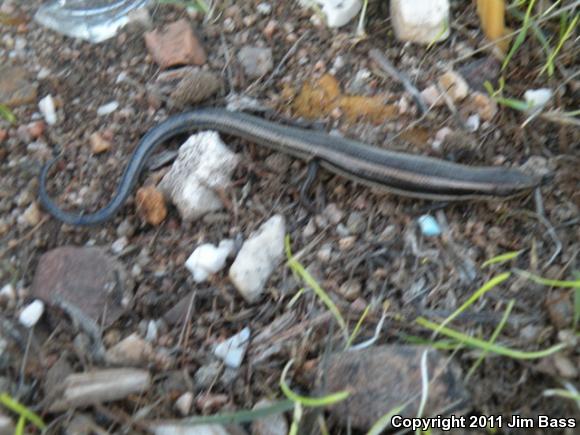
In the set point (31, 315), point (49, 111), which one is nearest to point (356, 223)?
point (31, 315)

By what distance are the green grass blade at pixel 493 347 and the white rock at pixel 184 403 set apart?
31.0 inches

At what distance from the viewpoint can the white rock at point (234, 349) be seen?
198 centimetres

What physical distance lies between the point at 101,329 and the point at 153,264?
311mm

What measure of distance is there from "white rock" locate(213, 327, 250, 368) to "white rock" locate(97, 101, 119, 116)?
1191 mm

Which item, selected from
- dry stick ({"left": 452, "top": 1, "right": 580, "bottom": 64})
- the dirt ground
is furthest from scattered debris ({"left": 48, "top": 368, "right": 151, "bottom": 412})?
dry stick ({"left": 452, "top": 1, "right": 580, "bottom": 64})

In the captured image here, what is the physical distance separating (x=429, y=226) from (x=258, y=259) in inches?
26.5

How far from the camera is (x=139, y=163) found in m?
2.40

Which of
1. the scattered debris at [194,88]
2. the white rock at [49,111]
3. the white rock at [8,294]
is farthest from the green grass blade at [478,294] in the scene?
the white rock at [49,111]

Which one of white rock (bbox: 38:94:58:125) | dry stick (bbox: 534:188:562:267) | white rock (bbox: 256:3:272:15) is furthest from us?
white rock (bbox: 256:3:272:15)

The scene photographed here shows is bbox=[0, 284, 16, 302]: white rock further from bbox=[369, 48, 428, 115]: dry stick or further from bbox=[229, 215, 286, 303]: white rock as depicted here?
bbox=[369, 48, 428, 115]: dry stick

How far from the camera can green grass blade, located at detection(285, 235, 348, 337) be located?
1916 mm

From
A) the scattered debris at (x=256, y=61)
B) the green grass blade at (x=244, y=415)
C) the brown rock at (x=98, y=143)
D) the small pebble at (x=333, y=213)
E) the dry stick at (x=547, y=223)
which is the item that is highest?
the scattered debris at (x=256, y=61)

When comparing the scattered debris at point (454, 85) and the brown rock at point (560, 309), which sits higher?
the scattered debris at point (454, 85)

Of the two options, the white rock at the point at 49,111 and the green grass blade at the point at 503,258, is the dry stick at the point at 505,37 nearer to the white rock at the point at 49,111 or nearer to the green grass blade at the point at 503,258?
the green grass blade at the point at 503,258
